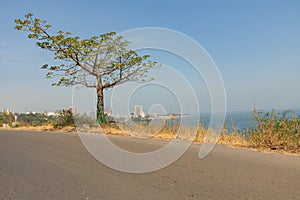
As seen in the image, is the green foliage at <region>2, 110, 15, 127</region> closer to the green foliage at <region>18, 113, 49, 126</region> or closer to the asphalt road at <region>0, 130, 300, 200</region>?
the green foliage at <region>18, 113, 49, 126</region>

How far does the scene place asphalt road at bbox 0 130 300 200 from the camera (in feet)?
11.9

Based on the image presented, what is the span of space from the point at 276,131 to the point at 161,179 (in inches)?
174

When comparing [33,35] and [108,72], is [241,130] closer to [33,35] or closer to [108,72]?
[108,72]

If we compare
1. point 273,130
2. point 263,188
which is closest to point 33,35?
point 273,130

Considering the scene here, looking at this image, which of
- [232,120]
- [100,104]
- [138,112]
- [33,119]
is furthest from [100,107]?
[33,119]

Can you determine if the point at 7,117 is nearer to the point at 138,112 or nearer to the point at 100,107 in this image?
the point at 100,107

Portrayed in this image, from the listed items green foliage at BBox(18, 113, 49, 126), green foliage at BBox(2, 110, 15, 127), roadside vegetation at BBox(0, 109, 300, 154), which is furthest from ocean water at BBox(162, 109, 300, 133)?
green foliage at BBox(2, 110, 15, 127)

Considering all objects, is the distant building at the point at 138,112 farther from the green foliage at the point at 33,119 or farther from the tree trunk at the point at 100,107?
the green foliage at the point at 33,119

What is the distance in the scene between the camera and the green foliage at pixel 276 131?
22.8ft

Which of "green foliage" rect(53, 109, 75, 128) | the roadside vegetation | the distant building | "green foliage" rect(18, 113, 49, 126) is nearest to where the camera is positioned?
the roadside vegetation

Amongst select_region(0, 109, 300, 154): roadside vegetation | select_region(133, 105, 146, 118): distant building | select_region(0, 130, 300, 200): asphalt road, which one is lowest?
select_region(0, 130, 300, 200): asphalt road

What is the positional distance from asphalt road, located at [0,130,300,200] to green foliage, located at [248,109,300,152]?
94 cm

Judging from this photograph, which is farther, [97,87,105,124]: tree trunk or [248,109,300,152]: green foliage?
[97,87,105,124]: tree trunk

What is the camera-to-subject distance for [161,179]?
4.34m
